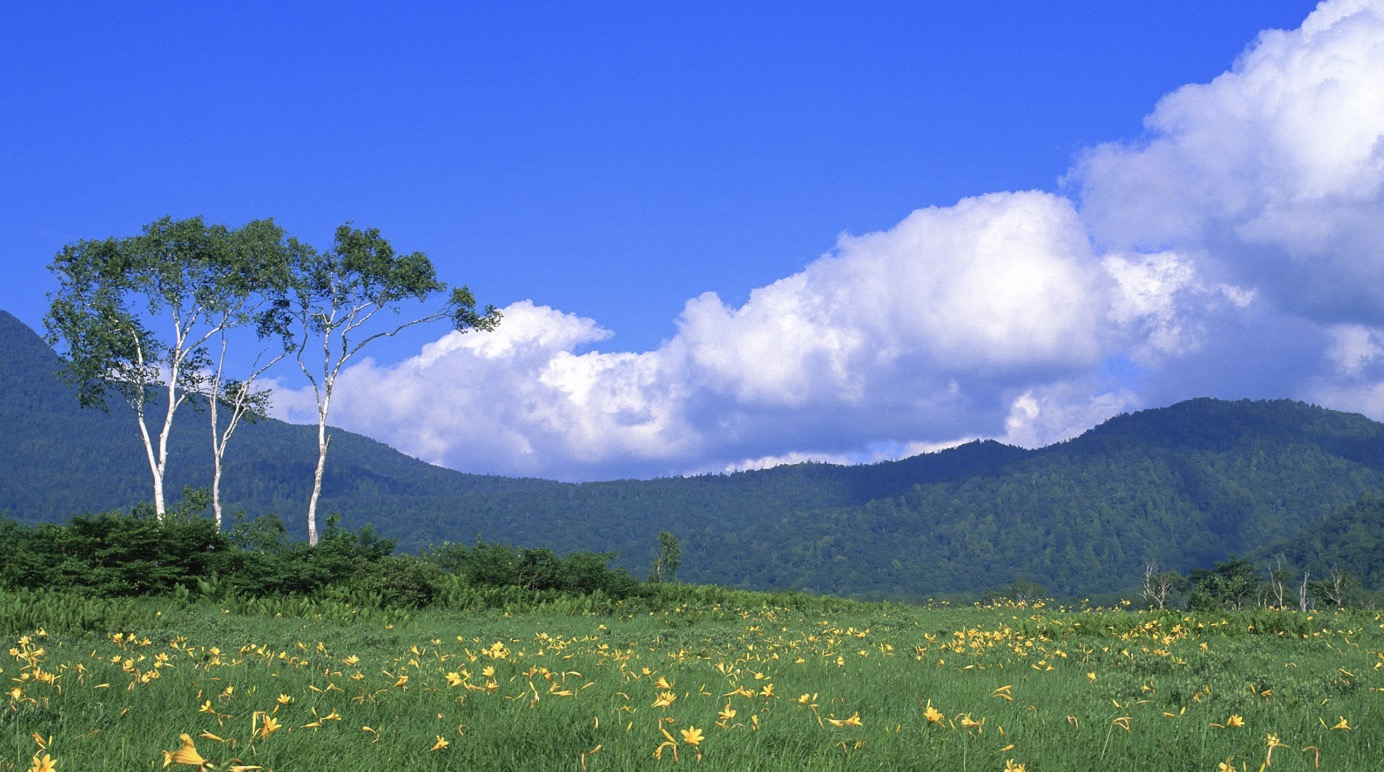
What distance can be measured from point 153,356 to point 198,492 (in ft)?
18.4

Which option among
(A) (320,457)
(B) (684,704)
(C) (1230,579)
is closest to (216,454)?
(A) (320,457)

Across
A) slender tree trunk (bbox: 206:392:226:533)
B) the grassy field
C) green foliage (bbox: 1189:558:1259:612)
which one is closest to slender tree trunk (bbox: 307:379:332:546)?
slender tree trunk (bbox: 206:392:226:533)

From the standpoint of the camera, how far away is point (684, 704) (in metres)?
5.90

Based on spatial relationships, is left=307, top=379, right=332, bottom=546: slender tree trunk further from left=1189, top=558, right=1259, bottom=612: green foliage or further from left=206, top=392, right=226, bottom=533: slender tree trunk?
left=1189, top=558, right=1259, bottom=612: green foliage

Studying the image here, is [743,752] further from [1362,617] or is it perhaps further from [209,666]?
[1362,617]

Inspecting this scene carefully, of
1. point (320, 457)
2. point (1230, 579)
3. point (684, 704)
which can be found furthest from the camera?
point (1230, 579)

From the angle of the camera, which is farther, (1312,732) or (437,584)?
(437,584)

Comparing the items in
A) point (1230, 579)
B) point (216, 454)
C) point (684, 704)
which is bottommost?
point (1230, 579)

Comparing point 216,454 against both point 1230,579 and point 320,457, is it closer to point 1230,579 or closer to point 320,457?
point 320,457

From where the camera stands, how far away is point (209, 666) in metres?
6.38

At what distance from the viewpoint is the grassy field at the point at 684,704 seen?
14.1 feet

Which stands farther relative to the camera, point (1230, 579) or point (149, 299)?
point (1230, 579)

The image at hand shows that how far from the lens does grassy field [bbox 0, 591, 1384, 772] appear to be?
14.1ft

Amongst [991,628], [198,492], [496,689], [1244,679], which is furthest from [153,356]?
[1244,679]
